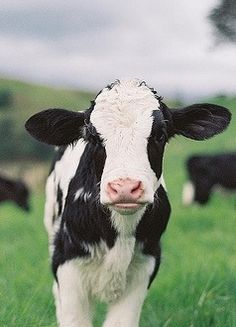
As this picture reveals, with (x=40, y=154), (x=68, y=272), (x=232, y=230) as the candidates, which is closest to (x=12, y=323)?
(x=68, y=272)

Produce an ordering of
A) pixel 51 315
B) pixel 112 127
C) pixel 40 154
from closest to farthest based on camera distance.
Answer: pixel 112 127, pixel 51 315, pixel 40 154

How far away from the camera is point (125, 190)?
4301 millimetres

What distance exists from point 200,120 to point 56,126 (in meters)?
0.91

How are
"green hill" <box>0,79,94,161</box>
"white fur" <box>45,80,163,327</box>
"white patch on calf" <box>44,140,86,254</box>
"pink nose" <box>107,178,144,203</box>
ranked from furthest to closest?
"green hill" <box>0,79,94,161</box> < "white patch on calf" <box>44,140,86,254</box> < "white fur" <box>45,80,163,327</box> < "pink nose" <box>107,178,144,203</box>

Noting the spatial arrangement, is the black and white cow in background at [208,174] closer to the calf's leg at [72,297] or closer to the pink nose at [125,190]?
the calf's leg at [72,297]

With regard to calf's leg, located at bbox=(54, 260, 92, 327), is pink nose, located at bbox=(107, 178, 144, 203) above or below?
above

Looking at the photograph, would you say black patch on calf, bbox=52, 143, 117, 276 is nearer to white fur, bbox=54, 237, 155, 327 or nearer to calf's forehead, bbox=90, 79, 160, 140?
white fur, bbox=54, 237, 155, 327

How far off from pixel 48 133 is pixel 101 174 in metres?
0.61

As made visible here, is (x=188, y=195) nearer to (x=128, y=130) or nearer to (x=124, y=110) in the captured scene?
(x=124, y=110)

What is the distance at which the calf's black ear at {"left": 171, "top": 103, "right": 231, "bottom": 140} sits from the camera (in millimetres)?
5383

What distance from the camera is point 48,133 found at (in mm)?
5414

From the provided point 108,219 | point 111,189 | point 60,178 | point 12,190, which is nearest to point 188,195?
point 12,190

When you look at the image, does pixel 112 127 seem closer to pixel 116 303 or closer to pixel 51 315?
pixel 116 303

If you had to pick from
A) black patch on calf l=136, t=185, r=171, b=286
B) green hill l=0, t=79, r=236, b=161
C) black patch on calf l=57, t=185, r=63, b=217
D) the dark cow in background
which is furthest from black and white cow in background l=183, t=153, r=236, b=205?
black patch on calf l=136, t=185, r=171, b=286
